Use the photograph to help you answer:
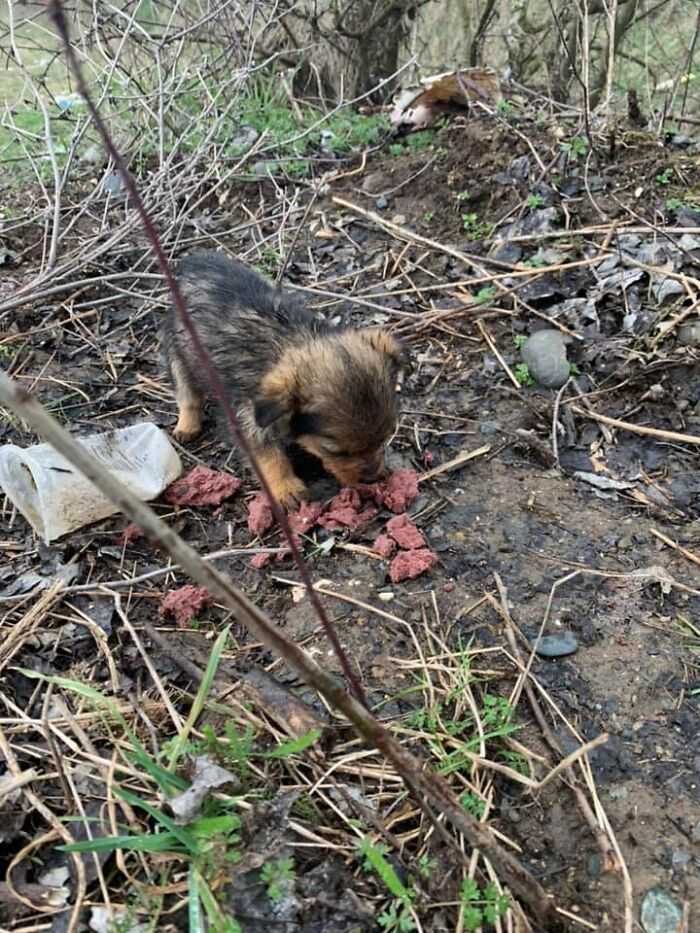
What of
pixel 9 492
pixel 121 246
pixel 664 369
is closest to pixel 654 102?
pixel 664 369

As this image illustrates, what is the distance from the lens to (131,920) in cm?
211

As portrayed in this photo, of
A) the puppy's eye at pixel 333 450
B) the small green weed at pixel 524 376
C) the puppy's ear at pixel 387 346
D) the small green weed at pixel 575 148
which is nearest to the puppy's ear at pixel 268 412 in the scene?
the puppy's eye at pixel 333 450

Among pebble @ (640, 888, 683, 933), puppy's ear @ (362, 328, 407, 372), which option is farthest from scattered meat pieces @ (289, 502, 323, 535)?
pebble @ (640, 888, 683, 933)

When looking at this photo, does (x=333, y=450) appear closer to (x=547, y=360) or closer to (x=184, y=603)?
(x=184, y=603)

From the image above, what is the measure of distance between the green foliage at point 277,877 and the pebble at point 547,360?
3.21 metres

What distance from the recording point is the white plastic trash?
3553 millimetres

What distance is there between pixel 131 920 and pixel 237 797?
41 centimetres

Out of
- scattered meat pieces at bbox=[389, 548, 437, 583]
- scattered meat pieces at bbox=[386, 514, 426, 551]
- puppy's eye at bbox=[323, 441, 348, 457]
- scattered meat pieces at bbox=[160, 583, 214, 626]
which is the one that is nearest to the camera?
scattered meat pieces at bbox=[160, 583, 214, 626]

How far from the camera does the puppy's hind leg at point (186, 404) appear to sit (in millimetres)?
4438

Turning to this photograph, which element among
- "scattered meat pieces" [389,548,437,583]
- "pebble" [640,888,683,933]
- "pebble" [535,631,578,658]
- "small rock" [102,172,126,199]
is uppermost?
"small rock" [102,172,126,199]

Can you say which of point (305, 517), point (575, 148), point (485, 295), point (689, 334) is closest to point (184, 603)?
point (305, 517)

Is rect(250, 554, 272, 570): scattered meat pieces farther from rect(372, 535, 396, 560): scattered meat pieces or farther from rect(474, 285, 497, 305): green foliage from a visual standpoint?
rect(474, 285, 497, 305): green foliage

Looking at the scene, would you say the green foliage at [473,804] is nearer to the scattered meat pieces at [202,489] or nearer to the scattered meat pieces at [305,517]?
the scattered meat pieces at [305,517]

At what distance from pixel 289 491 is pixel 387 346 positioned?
906 millimetres
